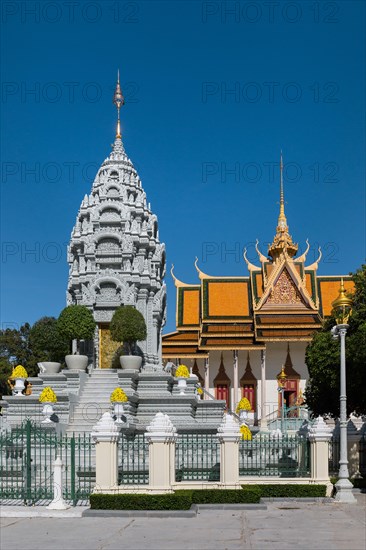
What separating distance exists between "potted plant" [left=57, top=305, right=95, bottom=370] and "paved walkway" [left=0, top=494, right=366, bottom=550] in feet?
46.9

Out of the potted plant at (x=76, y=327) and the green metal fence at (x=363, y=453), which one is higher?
the potted plant at (x=76, y=327)

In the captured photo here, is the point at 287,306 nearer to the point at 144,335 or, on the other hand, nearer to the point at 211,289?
the point at 211,289

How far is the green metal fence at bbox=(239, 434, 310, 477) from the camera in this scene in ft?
65.3

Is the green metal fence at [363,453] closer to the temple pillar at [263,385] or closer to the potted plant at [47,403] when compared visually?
the potted plant at [47,403]

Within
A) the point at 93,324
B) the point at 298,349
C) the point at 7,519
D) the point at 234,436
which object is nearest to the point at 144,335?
the point at 93,324

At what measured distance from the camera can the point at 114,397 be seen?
25.4m

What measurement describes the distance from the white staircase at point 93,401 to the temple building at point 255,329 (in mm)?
18062

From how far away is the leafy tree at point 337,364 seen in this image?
23.5 m

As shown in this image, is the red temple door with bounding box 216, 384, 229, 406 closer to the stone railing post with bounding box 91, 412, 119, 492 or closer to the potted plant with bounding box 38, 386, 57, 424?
the potted plant with bounding box 38, 386, 57, 424

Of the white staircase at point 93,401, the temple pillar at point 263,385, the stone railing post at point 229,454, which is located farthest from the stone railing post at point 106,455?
the temple pillar at point 263,385

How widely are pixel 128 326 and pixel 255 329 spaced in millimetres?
19147

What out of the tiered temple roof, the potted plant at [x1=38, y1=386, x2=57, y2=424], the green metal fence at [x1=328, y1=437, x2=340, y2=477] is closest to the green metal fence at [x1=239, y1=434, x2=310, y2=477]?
the green metal fence at [x1=328, y1=437, x2=340, y2=477]

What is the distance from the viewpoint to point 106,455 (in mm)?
16797

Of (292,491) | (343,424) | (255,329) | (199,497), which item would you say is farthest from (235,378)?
(199,497)
